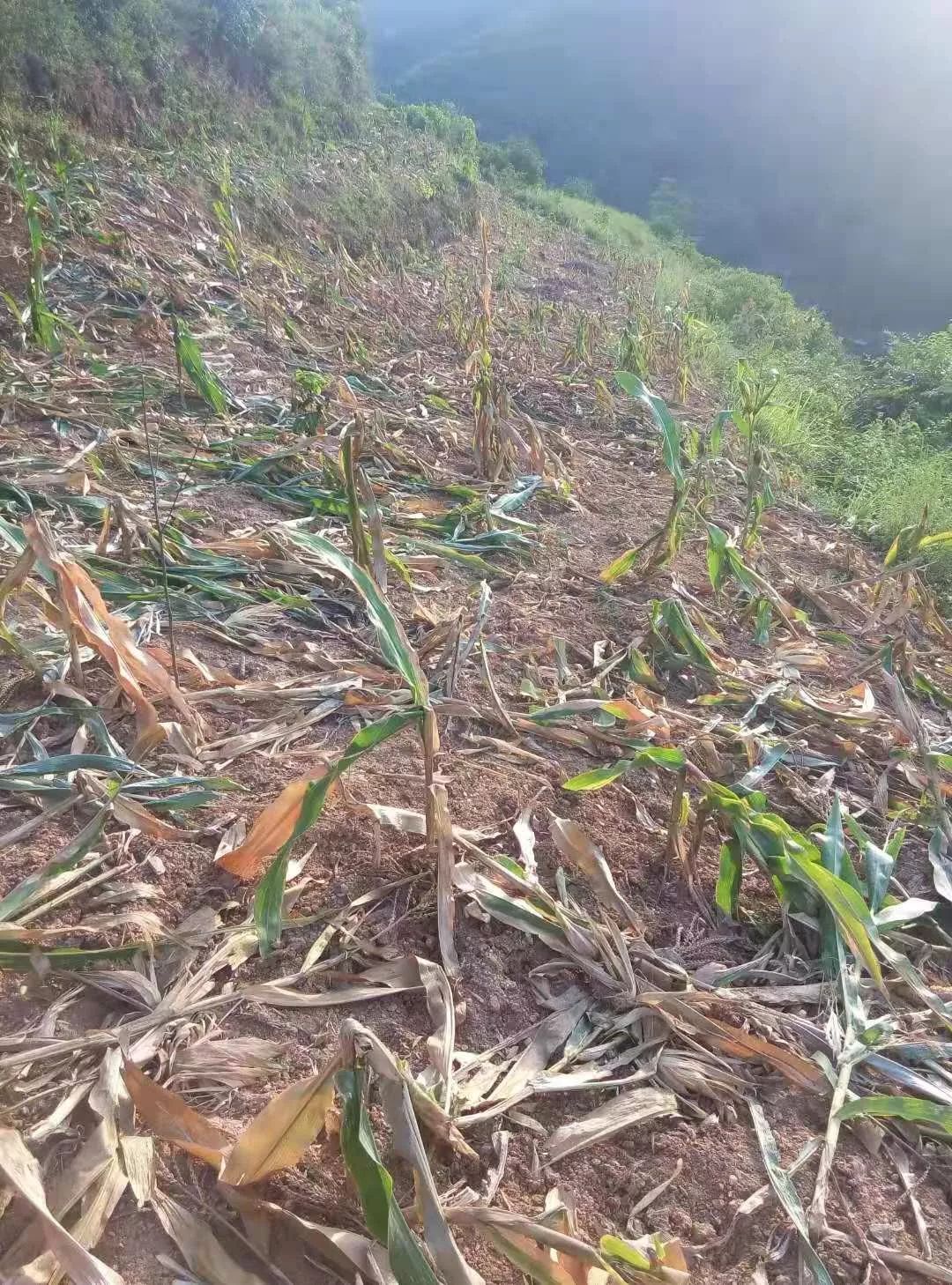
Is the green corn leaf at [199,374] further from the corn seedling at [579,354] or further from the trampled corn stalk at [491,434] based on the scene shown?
the corn seedling at [579,354]

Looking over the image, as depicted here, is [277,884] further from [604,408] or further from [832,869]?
[604,408]

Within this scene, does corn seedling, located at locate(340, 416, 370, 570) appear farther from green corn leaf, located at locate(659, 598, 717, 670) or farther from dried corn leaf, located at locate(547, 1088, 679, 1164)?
dried corn leaf, located at locate(547, 1088, 679, 1164)

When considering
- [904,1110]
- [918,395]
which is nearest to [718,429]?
[904,1110]

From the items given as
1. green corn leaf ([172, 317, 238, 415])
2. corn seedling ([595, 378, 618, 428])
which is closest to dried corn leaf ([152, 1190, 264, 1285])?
green corn leaf ([172, 317, 238, 415])

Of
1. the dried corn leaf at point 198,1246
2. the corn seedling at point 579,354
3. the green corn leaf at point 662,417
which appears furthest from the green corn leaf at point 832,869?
the corn seedling at point 579,354

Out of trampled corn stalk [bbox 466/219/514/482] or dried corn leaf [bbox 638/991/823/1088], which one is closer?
dried corn leaf [bbox 638/991/823/1088]

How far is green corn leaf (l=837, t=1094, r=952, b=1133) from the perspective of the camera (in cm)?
102

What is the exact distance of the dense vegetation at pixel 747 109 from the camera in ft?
106

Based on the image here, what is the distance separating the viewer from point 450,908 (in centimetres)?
123

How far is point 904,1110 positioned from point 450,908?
0.66 meters

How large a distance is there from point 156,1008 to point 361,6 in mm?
15913

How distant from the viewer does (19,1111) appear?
2.91 ft

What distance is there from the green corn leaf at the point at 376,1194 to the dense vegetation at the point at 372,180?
11.8 ft

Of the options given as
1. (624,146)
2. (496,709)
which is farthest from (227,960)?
(624,146)
